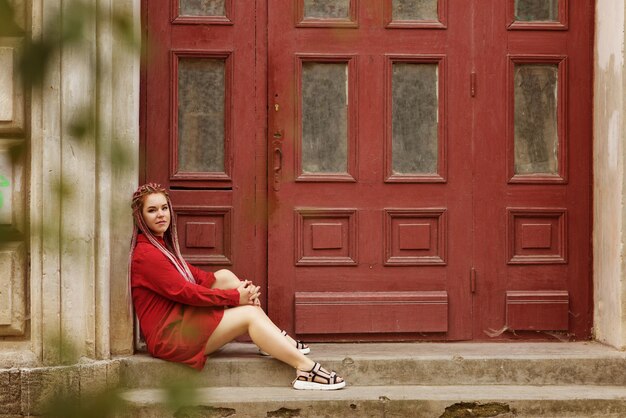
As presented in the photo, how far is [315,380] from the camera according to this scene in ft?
15.5

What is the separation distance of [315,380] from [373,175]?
1.33 metres

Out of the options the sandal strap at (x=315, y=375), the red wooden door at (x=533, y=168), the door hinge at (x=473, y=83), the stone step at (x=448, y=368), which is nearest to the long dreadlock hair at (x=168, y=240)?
the stone step at (x=448, y=368)

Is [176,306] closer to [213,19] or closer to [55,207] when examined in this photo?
[213,19]

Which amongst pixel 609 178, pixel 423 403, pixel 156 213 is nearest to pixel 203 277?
pixel 156 213

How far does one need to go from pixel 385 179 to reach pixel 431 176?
Answer: 28 centimetres

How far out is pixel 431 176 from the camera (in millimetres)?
5355

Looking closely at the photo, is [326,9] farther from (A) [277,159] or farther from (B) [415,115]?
(A) [277,159]

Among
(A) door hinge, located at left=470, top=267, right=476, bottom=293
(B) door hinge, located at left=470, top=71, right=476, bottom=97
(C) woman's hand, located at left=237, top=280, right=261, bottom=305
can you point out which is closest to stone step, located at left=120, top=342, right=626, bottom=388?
(C) woman's hand, located at left=237, top=280, right=261, bottom=305

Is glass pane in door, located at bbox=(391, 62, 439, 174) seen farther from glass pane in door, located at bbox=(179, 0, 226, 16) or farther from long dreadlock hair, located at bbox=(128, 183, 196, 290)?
long dreadlock hair, located at bbox=(128, 183, 196, 290)

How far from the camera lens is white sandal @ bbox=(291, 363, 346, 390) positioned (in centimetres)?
470

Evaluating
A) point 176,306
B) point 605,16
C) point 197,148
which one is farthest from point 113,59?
point 605,16

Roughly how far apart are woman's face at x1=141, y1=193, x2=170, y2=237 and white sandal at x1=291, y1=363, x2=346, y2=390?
1.07 metres

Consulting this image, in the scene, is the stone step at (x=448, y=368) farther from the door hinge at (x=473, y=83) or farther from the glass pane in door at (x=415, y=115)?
the door hinge at (x=473, y=83)

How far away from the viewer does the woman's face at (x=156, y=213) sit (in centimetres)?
469
